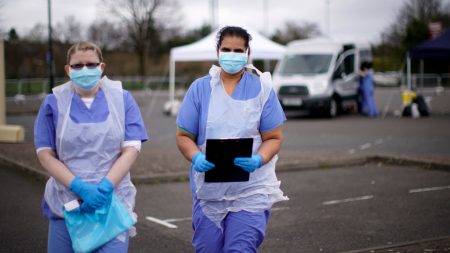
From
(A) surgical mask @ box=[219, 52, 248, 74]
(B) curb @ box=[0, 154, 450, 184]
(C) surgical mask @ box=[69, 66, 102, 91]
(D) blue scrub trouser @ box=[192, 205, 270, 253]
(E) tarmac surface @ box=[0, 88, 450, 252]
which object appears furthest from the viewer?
(E) tarmac surface @ box=[0, 88, 450, 252]

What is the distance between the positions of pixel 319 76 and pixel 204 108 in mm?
19075

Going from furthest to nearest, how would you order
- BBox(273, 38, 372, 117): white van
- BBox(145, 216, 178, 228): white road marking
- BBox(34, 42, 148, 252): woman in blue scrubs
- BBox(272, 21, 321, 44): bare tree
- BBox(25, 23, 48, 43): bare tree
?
BBox(272, 21, 321, 44): bare tree
BBox(25, 23, 48, 43): bare tree
BBox(273, 38, 372, 117): white van
BBox(145, 216, 178, 228): white road marking
BBox(34, 42, 148, 252): woman in blue scrubs

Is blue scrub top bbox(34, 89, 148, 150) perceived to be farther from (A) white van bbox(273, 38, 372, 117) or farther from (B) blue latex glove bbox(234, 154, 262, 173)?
(A) white van bbox(273, 38, 372, 117)

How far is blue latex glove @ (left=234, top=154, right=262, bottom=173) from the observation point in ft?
12.7

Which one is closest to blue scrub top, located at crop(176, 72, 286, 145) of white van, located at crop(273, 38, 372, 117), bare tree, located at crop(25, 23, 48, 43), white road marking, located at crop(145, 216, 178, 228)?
white road marking, located at crop(145, 216, 178, 228)

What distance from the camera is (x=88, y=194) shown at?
360cm

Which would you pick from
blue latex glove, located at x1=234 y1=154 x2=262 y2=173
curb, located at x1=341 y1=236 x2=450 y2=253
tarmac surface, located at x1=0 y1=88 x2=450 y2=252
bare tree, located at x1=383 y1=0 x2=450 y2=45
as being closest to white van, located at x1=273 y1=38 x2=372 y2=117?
tarmac surface, located at x1=0 y1=88 x2=450 y2=252

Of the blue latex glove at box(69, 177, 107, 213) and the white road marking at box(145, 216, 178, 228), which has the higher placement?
the blue latex glove at box(69, 177, 107, 213)

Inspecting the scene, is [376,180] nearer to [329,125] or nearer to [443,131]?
[443,131]

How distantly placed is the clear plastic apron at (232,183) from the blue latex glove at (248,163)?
177 millimetres

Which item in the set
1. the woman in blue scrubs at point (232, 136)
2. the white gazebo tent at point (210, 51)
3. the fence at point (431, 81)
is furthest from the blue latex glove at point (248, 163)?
the fence at point (431, 81)

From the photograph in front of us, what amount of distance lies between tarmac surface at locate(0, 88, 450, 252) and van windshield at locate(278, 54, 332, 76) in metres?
1.80

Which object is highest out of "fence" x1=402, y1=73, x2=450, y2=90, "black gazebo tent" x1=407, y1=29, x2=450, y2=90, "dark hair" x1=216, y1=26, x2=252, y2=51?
"black gazebo tent" x1=407, y1=29, x2=450, y2=90

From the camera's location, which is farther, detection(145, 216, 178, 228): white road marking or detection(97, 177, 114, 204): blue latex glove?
detection(145, 216, 178, 228): white road marking
